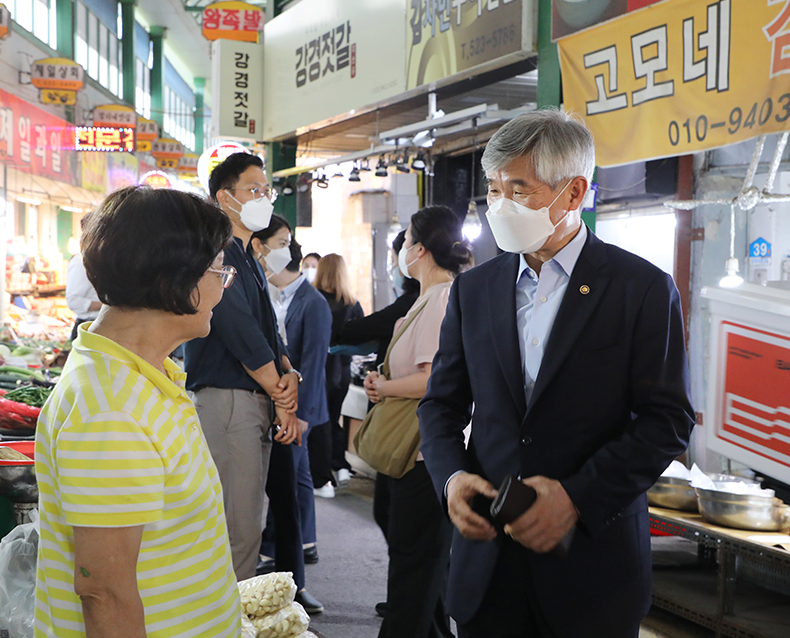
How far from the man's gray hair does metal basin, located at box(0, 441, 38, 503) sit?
1.83 m

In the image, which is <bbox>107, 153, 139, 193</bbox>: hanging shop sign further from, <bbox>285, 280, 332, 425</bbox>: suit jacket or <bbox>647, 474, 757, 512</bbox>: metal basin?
<bbox>647, 474, 757, 512</bbox>: metal basin

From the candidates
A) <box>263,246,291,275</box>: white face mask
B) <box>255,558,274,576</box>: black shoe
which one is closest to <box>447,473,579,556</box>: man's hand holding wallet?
<box>263,246,291,275</box>: white face mask

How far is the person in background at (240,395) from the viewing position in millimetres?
2764

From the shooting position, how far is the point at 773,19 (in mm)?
3066

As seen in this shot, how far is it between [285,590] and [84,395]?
3.16 feet

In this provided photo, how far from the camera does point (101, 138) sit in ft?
40.4

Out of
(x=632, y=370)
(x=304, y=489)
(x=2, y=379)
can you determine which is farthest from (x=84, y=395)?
(x=2, y=379)

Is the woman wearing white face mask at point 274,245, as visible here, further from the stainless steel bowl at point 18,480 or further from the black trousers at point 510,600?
the black trousers at point 510,600

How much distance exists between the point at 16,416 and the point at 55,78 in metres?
9.05

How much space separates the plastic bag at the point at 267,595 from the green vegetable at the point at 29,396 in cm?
196

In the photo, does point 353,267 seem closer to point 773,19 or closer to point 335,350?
point 335,350

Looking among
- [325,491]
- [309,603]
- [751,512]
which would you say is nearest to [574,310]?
[751,512]

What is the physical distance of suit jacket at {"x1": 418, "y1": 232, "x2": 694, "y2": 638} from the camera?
1.49 metres

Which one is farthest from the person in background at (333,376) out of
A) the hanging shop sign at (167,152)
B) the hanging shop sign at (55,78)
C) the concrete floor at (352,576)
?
the hanging shop sign at (167,152)
